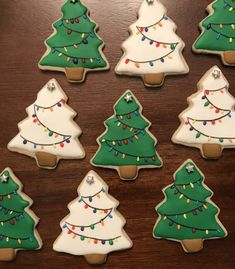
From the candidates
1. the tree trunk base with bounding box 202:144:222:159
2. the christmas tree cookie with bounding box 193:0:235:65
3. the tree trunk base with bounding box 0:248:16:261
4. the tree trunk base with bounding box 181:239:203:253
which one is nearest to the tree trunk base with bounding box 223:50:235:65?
the christmas tree cookie with bounding box 193:0:235:65

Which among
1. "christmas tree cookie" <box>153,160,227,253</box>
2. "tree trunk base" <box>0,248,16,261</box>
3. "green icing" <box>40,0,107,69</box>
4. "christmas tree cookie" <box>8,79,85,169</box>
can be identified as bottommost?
"tree trunk base" <box>0,248,16,261</box>

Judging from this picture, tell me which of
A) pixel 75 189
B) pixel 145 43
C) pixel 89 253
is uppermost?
pixel 145 43

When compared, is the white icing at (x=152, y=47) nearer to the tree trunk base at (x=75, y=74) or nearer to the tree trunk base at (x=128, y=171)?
the tree trunk base at (x=75, y=74)

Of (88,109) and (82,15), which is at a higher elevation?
(82,15)

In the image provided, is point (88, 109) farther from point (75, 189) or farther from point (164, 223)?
point (164, 223)

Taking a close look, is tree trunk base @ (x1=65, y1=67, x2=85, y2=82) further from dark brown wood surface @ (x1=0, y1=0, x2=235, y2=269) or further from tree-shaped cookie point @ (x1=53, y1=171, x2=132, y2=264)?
tree-shaped cookie point @ (x1=53, y1=171, x2=132, y2=264)

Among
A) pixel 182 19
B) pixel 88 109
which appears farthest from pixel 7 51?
pixel 182 19
